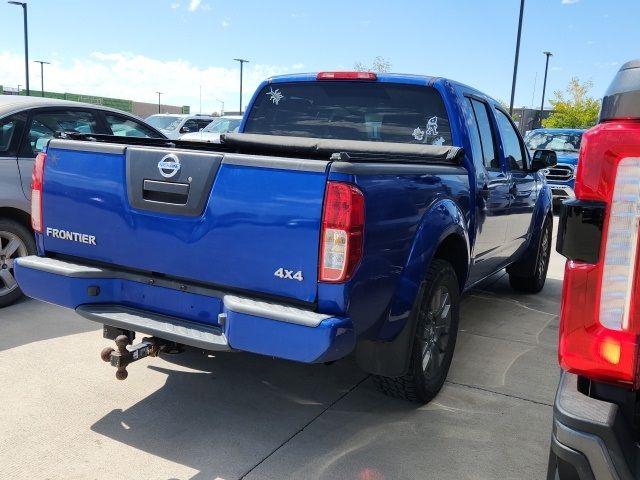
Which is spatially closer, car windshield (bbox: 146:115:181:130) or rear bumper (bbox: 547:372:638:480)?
rear bumper (bbox: 547:372:638:480)

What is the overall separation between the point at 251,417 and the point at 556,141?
13.8 m

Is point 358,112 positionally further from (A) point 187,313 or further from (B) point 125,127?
(B) point 125,127

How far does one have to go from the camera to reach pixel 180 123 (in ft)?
56.0

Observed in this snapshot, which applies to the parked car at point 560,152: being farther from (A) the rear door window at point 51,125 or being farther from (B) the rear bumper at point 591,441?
(B) the rear bumper at point 591,441

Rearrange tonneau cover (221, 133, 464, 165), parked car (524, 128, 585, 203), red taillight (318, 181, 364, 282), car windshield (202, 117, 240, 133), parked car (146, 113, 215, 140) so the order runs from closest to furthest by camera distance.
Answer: red taillight (318, 181, 364, 282) → tonneau cover (221, 133, 464, 165) → parked car (524, 128, 585, 203) → car windshield (202, 117, 240, 133) → parked car (146, 113, 215, 140)

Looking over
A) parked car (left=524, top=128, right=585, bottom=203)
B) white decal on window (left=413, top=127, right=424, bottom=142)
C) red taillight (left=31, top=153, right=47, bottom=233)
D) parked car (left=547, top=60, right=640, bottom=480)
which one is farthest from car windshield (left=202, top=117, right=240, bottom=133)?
parked car (left=547, top=60, right=640, bottom=480)

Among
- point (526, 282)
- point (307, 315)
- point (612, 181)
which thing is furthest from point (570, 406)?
point (526, 282)

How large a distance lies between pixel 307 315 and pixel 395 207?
703 millimetres

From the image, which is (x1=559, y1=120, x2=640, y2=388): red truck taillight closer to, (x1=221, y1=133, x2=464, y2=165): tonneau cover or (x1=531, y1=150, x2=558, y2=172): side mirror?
(x1=221, y1=133, x2=464, y2=165): tonneau cover

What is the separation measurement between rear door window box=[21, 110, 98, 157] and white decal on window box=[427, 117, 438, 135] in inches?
126

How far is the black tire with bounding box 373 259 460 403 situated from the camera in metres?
3.35

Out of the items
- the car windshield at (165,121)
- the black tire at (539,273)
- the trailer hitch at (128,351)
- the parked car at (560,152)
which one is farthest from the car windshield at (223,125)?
the trailer hitch at (128,351)

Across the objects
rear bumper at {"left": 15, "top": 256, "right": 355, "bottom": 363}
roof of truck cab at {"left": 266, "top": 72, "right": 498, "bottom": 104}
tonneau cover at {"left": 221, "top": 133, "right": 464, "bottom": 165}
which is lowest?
rear bumper at {"left": 15, "top": 256, "right": 355, "bottom": 363}

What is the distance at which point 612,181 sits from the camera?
160cm
